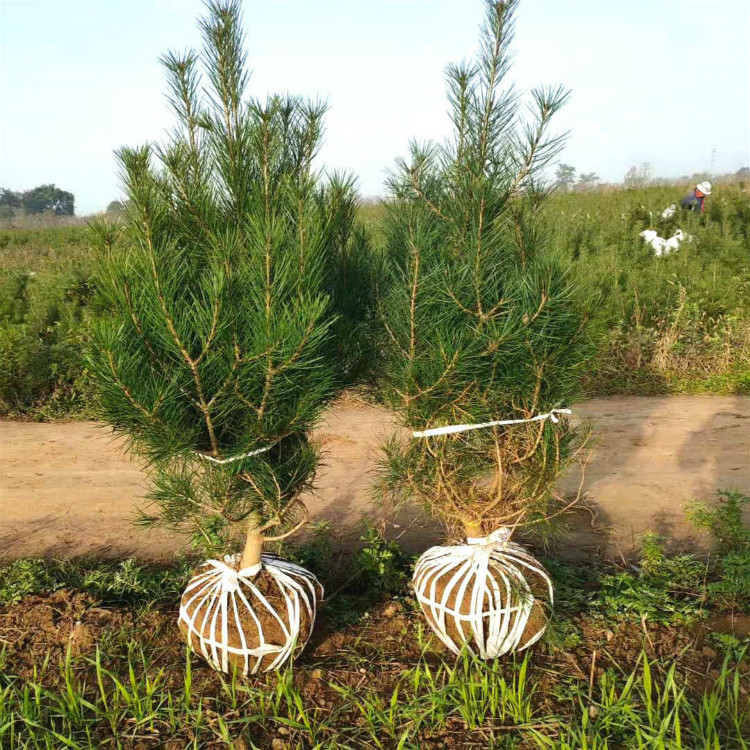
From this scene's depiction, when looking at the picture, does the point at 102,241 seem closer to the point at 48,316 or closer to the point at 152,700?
the point at 152,700

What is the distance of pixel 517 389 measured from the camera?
8.28 ft

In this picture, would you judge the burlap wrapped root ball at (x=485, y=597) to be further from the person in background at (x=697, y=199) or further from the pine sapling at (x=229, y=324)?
the person in background at (x=697, y=199)

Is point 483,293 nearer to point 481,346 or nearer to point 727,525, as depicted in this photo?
point 481,346

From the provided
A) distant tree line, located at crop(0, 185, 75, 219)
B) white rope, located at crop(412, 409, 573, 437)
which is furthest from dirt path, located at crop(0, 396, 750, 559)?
distant tree line, located at crop(0, 185, 75, 219)

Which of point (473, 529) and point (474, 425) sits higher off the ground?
point (474, 425)

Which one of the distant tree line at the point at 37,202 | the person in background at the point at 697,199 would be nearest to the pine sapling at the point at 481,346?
the person in background at the point at 697,199

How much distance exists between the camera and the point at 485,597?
2.59 meters

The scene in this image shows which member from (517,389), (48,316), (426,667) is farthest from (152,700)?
(48,316)

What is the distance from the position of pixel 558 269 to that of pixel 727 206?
13.4m

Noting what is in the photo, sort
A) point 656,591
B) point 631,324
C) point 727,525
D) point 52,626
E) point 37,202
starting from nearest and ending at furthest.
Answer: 1. point 52,626
2. point 656,591
3. point 727,525
4. point 631,324
5. point 37,202

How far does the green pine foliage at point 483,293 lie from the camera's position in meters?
2.30

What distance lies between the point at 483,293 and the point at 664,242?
9919 mm

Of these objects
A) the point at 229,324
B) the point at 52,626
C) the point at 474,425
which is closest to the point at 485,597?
the point at 474,425

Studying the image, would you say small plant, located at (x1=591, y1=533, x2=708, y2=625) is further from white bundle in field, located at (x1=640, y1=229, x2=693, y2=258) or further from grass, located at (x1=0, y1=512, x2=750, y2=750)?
white bundle in field, located at (x1=640, y1=229, x2=693, y2=258)
